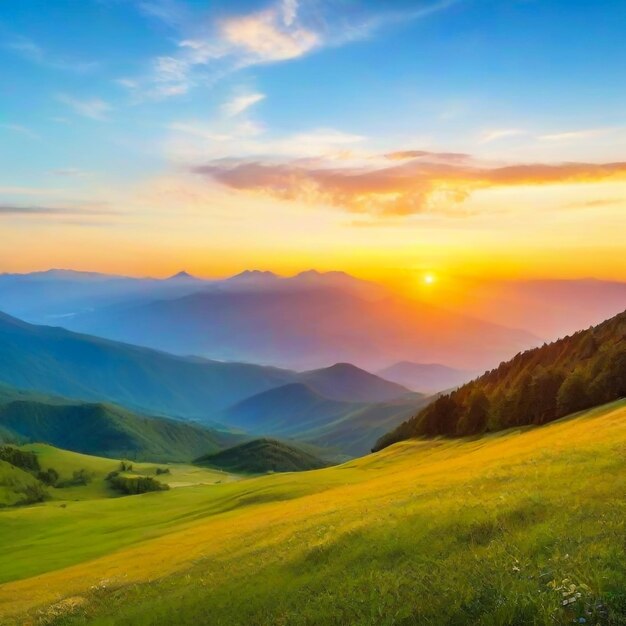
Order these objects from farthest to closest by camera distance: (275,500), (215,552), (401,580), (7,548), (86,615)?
(7,548), (275,500), (215,552), (86,615), (401,580)

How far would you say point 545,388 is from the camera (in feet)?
284

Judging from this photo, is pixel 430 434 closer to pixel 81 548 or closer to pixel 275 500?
pixel 275 500

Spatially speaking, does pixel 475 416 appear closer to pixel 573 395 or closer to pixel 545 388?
pixel 545 388

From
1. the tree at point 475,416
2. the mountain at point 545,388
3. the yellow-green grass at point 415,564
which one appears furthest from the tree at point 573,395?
the yellow-green grass at point 415,564

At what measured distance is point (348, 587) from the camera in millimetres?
21469

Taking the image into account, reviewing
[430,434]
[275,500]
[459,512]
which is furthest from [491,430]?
[459,512]

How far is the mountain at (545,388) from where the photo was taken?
252 feet

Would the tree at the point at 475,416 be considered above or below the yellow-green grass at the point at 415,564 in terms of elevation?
below

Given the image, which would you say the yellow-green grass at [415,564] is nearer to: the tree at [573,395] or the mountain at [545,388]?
the mountain at [545,388]

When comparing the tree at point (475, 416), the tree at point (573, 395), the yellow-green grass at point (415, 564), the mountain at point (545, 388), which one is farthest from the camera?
the tree at point (475, 416)

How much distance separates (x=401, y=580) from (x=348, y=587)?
2.28 m

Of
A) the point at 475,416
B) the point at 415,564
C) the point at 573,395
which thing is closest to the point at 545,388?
the point at 573,395

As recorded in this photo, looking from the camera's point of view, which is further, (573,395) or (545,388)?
(545,388)

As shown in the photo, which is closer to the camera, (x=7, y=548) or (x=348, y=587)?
(x=348, y=587)
